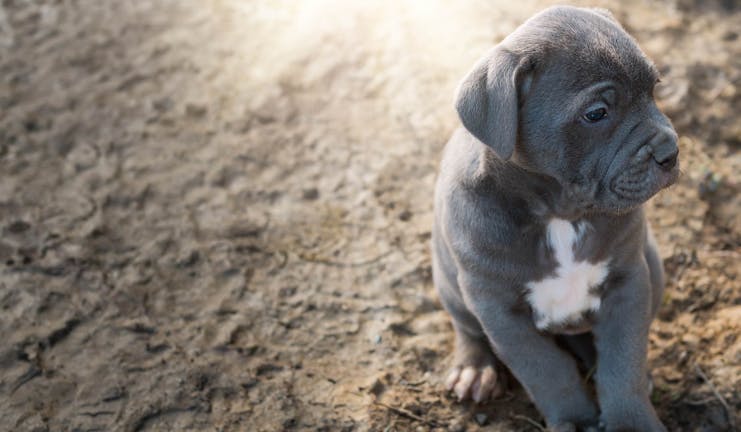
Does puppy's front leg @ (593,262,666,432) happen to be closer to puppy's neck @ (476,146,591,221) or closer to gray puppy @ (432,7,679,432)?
gray puppy @ (432,7,679,432)

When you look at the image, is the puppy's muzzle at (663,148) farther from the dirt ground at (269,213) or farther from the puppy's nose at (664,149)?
the dirt ground at (269,213)

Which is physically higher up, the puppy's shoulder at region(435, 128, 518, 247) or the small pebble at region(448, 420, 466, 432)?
the puppy's shoulder at region(435, 128, 518, 247)

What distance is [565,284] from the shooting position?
473cm

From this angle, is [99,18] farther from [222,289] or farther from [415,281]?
[415,281]

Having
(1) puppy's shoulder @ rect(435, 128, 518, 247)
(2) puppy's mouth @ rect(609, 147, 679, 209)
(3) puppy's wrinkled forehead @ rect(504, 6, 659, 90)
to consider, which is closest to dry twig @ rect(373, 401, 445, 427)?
(1) puppy's shoulder @ rect(435, 128, 518, 247)

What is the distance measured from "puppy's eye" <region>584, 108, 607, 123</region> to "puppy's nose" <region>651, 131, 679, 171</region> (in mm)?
255

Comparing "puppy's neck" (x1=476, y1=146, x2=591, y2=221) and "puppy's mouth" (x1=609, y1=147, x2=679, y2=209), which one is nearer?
"puppy's mouth" (x1=609, y1=147, x2=679, y2=209)

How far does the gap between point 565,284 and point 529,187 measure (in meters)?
0.56

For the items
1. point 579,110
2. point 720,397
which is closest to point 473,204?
point 579,110

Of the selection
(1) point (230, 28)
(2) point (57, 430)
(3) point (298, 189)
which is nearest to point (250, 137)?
(3) point (298, 189)

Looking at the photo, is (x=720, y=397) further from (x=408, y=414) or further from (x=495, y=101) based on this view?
(x=495, y=101)

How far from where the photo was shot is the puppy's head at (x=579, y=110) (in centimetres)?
421

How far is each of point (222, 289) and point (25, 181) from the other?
1803mm

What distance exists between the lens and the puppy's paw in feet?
17.2
